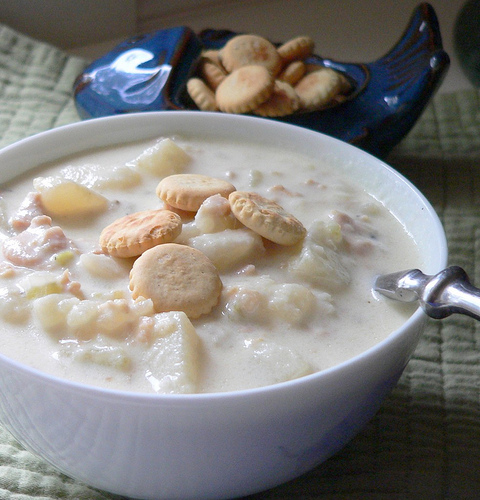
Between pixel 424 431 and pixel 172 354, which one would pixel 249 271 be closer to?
pixel 172 354

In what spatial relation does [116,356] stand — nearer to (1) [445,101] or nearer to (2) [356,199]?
(2) [356,199]

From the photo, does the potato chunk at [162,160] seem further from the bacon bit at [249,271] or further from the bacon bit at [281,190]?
the bacon bit at [249,271]

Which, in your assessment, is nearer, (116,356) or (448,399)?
(116,356)

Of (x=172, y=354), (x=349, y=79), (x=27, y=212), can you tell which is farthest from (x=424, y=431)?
(x=349, y=79)

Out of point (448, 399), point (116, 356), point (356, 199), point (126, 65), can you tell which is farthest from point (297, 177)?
point (126, 65)

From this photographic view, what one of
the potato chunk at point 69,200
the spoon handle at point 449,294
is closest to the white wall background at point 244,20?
the potato chunk at point 69,200
